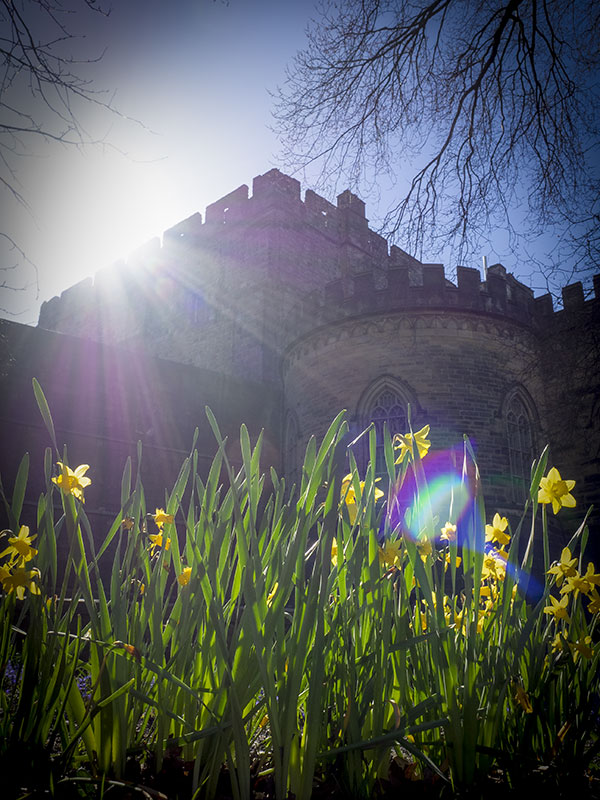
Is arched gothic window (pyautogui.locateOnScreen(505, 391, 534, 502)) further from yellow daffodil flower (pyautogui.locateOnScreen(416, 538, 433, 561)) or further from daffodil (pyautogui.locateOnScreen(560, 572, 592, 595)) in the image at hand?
yellow daffodil flower (pyautogui.locateOnScreen(416, 538, 433, 561))

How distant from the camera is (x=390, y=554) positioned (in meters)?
1.67

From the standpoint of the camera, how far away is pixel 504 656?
153 centimetres

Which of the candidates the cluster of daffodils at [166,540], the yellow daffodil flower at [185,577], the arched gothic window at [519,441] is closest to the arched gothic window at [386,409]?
the arched gothic window at [519,441]

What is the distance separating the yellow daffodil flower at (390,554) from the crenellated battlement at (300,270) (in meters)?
11.9

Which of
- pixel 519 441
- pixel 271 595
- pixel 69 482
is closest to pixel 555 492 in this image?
pixel 271 595

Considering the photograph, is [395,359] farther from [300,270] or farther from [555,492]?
[555,492]

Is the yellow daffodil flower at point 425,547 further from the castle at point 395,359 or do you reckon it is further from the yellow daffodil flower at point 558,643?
the castle at point 395,359

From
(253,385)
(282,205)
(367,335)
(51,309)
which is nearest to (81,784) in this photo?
(367,335)

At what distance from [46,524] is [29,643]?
305 mm

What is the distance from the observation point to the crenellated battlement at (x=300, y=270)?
533 inches

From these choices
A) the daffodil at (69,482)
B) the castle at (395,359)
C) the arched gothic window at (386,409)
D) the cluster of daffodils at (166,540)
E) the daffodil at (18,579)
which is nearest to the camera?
the daffodil at (18,579)

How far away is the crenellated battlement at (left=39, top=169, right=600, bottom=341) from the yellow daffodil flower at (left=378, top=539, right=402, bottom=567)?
39.0ft

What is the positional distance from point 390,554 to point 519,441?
41.1ft

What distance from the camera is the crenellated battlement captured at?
44.4 ft
